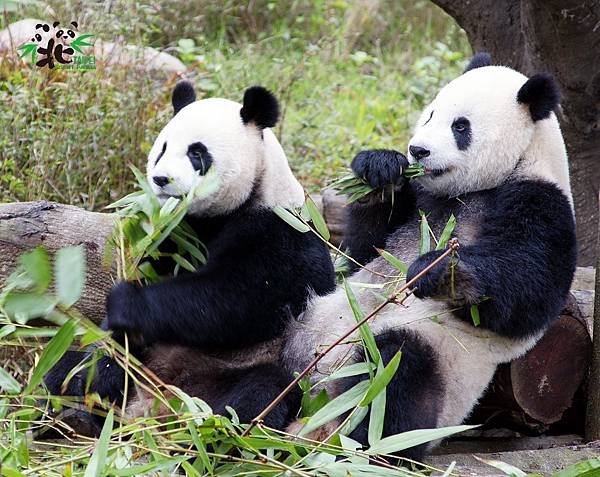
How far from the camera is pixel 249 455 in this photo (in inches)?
122

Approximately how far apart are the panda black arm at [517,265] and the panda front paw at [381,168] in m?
0.44

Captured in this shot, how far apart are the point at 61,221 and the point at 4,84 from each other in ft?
8.83

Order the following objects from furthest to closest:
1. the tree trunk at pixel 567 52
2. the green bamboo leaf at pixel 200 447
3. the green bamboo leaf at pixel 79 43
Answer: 1. the green bamboo leaf at pixel 79 43
2. the tree trunk at pixel 567 52
3. the green bamboo leaf at pixel 200 447

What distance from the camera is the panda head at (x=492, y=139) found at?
12.5ft

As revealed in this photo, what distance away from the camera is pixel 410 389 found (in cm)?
352

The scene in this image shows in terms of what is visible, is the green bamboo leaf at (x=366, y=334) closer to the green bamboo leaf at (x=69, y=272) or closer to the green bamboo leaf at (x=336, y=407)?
the green bamboo leaf at (x=336, y=407)

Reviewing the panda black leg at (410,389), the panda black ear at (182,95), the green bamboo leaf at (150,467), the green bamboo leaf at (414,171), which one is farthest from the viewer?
the panda black ear at (182,95)

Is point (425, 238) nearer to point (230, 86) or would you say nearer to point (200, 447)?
point (200, 447)

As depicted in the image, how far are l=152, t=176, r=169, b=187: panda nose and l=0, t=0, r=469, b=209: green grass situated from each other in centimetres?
189

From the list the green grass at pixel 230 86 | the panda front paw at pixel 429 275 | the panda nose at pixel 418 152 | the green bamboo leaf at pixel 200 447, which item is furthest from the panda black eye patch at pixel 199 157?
the green grass at pixel 230 86

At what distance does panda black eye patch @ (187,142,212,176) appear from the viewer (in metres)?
3.84

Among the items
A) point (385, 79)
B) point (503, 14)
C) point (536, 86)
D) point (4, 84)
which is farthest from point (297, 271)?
point (385, 79)

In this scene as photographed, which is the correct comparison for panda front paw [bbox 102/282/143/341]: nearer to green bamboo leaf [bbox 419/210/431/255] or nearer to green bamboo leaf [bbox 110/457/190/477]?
green bamboo leaf [bbox 110/457/190/477]

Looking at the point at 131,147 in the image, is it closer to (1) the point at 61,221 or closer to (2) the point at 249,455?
(1) the point at 61,221
